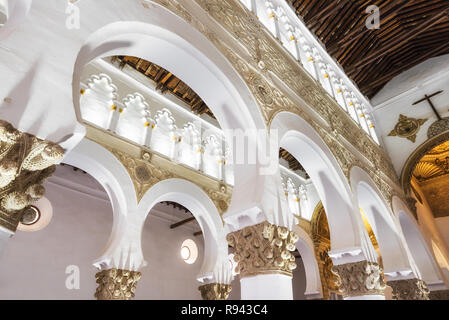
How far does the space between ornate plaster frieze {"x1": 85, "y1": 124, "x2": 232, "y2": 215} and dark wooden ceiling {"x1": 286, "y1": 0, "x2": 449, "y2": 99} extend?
477cm

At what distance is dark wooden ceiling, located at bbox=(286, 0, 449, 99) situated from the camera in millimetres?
7750

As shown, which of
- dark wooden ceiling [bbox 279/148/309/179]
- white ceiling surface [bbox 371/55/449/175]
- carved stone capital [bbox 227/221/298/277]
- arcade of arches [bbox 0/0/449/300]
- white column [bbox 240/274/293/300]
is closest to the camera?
arcade of arches [bbox 0/0/449/300]

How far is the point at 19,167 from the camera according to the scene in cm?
175

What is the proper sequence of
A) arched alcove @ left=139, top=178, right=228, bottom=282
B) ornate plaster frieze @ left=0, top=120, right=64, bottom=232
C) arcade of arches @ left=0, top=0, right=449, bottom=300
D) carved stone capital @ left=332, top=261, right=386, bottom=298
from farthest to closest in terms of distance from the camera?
arched alcove @ left=139, top=178, right=228, bottom=282 → carved stone capital @ left=332, top=261, right=386, bottom=298 → arcade of arches @ left=0, top=0, right=449, bottom=300 → ornate plaster frieze @ left=0, top=120, right=64, bottom=232

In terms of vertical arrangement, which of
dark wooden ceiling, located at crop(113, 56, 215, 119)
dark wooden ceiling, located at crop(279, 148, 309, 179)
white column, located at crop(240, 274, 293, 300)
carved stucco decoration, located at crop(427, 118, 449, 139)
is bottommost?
white column, located at crop(240, 274, 293, 300)

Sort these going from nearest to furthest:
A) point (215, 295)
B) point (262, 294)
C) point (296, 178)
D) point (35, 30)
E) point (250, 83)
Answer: point (35, 30) < point (262, 294) < point (250, 83) < point (215, 295) < point (296, 178)

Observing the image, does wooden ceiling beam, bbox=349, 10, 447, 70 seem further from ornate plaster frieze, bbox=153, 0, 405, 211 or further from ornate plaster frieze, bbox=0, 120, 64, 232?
ornate plaster frieze, bbox=0, 120, 64, 232

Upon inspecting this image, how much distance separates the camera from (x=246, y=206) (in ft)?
10.7

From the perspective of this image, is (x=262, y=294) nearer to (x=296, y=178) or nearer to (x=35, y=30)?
(x=35, y=30)

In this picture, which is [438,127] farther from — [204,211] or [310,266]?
[204,211]

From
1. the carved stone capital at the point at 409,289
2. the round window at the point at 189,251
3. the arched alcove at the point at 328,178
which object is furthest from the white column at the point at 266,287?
the round window at the point at 189,251

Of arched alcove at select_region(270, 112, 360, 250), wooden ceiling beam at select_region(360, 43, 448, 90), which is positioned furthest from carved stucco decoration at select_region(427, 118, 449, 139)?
arched alcove at select_region(270, 112, 360, 250)

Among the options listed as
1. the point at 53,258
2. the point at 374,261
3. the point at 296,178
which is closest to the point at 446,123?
the point at 296,178

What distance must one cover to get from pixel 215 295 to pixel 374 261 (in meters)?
3.19
